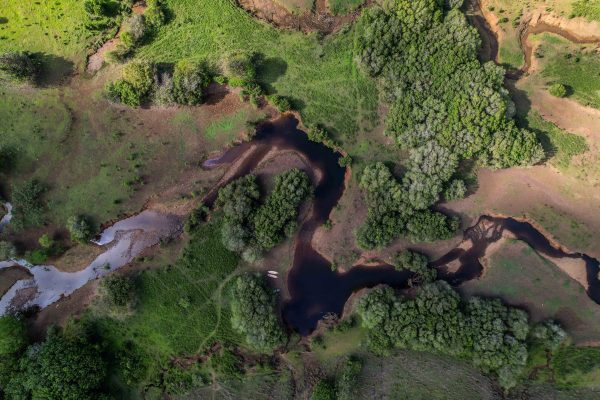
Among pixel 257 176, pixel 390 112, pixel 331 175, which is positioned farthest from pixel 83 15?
pixel 390 112

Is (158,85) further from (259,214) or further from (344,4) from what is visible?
(344,4)

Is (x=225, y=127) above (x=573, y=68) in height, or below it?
below

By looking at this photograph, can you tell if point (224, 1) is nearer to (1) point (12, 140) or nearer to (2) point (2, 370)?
(1) point (12, 140)

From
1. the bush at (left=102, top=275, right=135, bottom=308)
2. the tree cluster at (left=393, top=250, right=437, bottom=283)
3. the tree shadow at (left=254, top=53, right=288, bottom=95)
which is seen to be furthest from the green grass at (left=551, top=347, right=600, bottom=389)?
the bush at (left=102, top=275, right=135, bottom=308)

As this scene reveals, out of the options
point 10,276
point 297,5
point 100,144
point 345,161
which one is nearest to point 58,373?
point 10,276

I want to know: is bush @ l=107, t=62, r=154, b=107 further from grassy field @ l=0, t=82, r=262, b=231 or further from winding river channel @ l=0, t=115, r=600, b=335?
winding river channel @ l=0, t=115, r=600, b=335

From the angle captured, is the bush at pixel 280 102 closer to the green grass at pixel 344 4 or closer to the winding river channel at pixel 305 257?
the winding river channel at pixel 305 257
